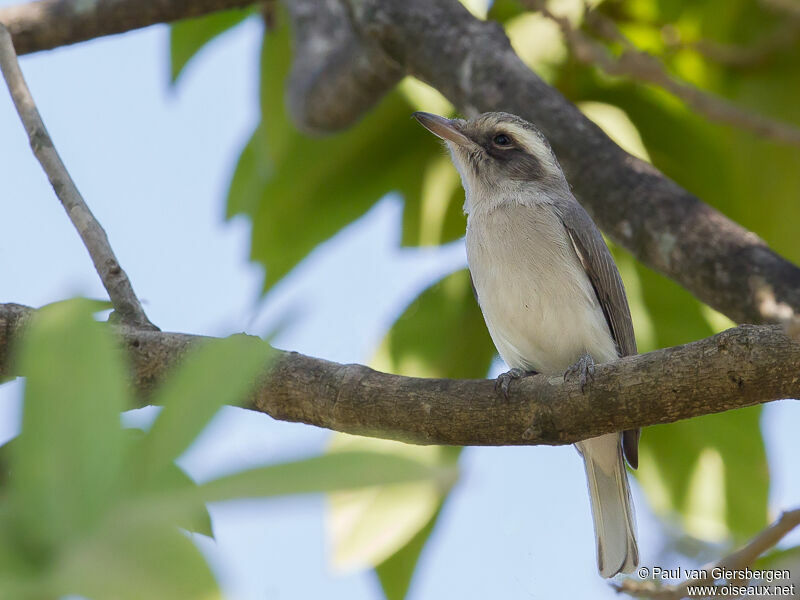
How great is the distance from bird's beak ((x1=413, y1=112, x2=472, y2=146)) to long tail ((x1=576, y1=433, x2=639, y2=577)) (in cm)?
164

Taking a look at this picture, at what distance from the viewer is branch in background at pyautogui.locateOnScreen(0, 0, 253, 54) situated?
15.4 ft

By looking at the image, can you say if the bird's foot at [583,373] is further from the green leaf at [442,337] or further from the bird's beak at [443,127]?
the bird's beak at [443,127]

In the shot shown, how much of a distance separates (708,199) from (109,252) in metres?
2.94

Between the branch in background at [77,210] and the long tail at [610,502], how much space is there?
224 centimetres

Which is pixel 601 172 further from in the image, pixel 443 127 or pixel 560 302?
pixel 443 127

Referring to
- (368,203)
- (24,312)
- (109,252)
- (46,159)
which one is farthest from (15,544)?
(368,203)

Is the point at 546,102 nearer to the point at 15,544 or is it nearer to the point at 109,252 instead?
the point at 109,252

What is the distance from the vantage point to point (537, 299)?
4109mm

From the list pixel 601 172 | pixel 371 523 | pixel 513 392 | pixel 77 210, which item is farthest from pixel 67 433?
pixel 601 172

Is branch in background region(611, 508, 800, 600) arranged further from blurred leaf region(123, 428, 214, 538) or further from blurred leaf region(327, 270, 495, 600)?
blurred leaf region(123, 428, 214, 538)

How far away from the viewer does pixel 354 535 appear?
3.79 meters

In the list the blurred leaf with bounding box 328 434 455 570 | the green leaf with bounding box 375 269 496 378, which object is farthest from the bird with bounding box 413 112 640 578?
the blurred leaf with bounding box 328 434 455 570

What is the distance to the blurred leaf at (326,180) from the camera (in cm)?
475

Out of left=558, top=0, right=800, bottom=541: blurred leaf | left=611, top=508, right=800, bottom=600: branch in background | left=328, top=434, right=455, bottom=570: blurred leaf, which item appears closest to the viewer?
left=611, top=508, right=800, bottom=600: branch in background
